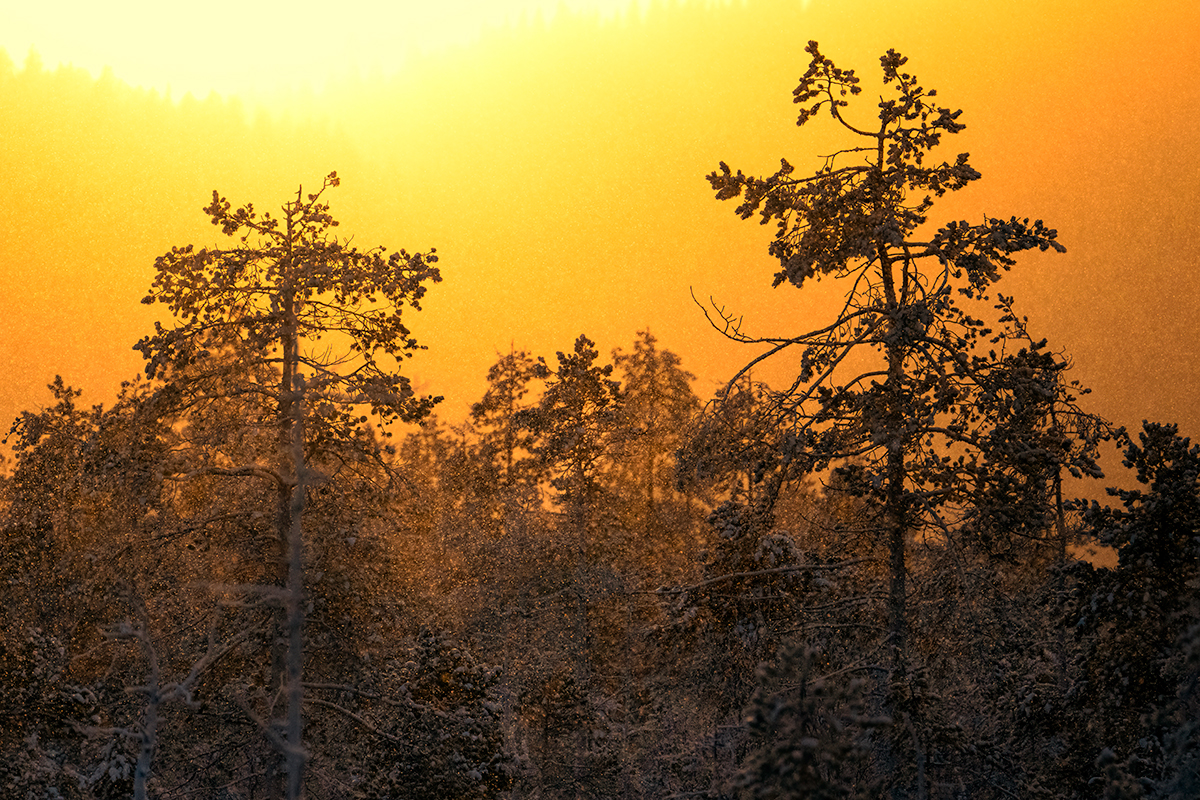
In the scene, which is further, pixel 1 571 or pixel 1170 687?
pixel 1 571

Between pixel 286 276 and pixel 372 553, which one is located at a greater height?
pixel 286 276

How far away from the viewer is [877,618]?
57.1ft

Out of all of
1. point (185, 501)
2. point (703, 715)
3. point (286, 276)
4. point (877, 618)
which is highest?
point (286, 276)

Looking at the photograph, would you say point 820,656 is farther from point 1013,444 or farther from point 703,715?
point 703,715

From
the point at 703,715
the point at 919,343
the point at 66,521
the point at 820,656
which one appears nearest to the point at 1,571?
the point at 66,521

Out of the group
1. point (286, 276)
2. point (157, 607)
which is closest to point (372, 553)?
point (286, 276)

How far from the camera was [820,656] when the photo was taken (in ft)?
48.5

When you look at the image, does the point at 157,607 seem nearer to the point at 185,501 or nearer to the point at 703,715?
the point at 185,501

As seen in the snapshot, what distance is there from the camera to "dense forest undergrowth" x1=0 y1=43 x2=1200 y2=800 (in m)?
13.7

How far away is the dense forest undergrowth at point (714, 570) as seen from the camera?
45.0ft

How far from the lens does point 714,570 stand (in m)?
16.3

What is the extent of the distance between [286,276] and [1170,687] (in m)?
14.6

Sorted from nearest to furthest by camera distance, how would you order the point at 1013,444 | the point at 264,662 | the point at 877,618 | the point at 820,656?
1. the point at 1013,444
2. the point at 820,656
3. the point at 877,618
4. the point at 264,662

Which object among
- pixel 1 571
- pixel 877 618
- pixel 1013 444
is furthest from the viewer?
pixel 1 571
